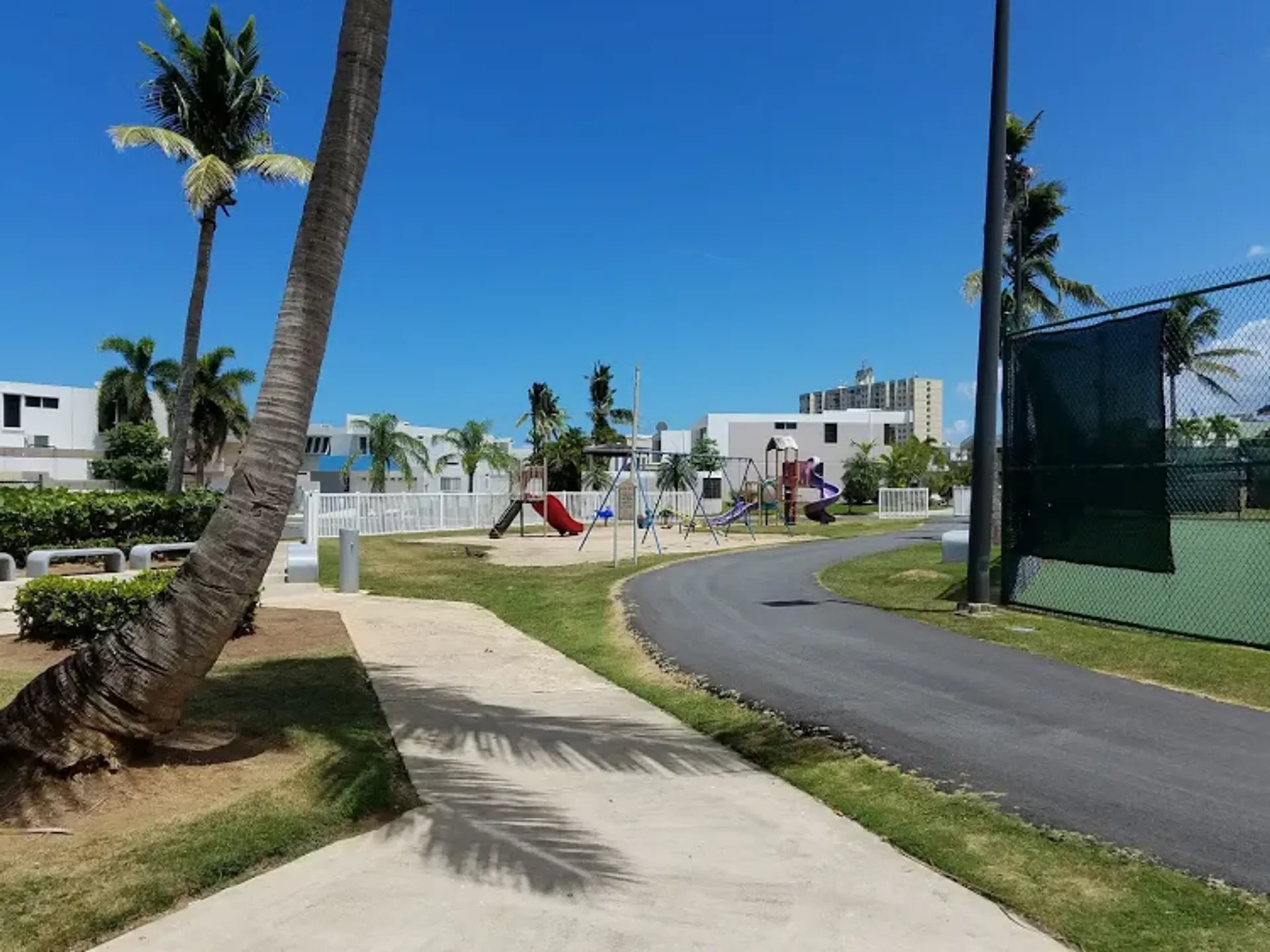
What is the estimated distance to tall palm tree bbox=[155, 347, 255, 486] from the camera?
50875 millimetres

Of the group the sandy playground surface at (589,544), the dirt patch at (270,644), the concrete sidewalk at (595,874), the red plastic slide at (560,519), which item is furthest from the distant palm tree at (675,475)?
the concrete sidewalk at (595,874)

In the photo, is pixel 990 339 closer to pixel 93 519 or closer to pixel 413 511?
pixel 93 519

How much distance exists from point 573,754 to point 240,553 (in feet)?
7.27

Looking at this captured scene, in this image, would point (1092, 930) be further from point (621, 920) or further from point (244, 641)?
point (244, 641)

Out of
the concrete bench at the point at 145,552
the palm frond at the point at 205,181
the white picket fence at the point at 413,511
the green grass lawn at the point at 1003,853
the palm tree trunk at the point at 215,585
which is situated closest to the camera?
the green grass lawn at the point at 1003,853

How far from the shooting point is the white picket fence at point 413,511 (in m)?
29.1

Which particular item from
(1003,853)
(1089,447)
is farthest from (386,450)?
(1003,853)

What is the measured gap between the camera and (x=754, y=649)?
924 centimetres

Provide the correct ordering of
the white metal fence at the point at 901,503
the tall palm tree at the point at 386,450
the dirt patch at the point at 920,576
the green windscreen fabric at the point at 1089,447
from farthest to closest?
the tall palm tree at the point at 386,450 → the white metal fence at the point at 901,503 → the dirt patch at the point at 920,576 → the green windscreen fabric at the point at 1089,447

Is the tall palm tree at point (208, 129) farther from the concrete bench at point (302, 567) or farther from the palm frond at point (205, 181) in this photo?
the concrete bench at point (302, 567)

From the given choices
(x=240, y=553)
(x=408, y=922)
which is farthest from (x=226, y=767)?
(x=408, y=922)

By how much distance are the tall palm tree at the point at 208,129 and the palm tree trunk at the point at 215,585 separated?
58.1 feet

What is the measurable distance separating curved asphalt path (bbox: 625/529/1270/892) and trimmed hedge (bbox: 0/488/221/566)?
12743 mm

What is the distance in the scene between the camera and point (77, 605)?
9.41 m
